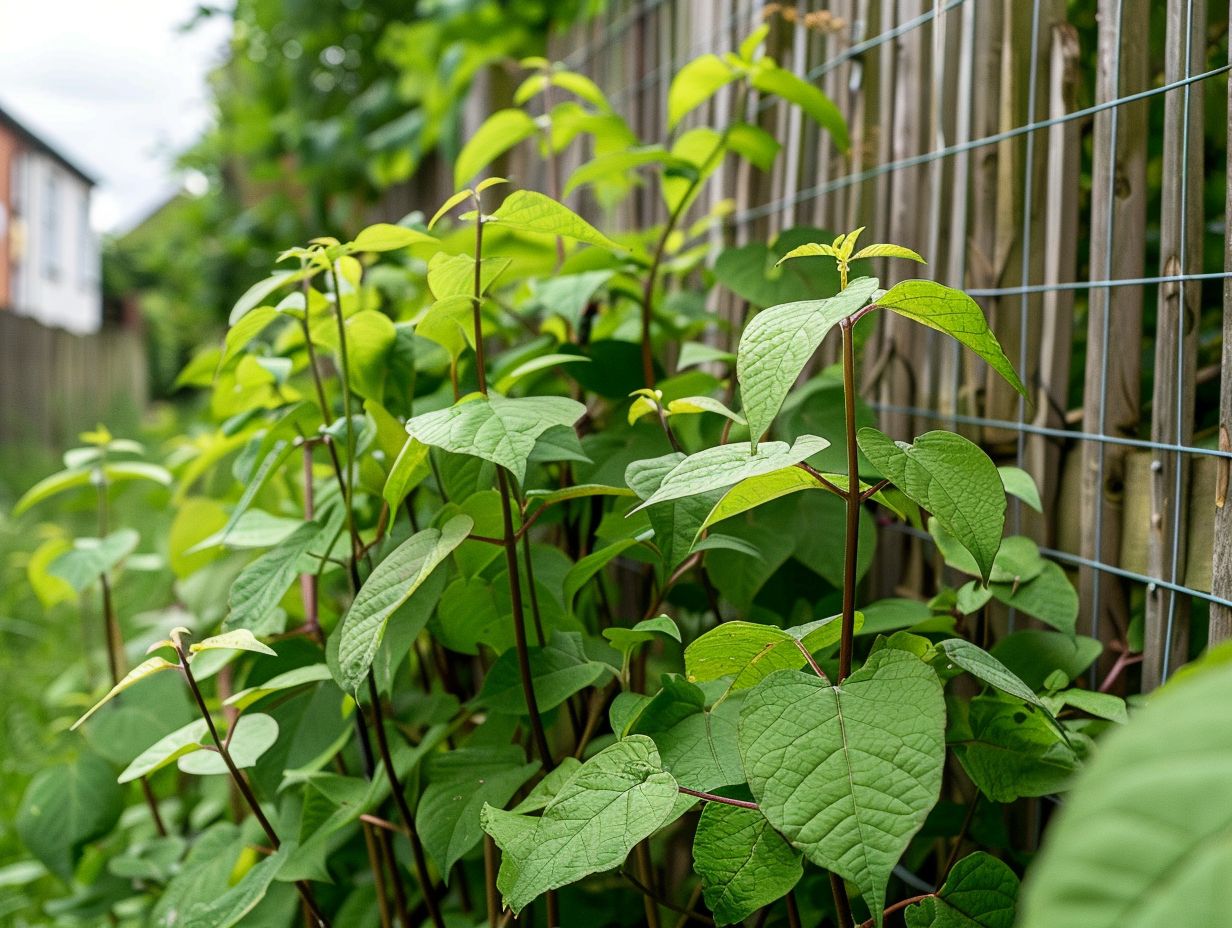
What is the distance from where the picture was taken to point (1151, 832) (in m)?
0.34

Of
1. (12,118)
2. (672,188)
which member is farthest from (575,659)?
(12,118)

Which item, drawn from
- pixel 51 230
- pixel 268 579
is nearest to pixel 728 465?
pixel 268 579

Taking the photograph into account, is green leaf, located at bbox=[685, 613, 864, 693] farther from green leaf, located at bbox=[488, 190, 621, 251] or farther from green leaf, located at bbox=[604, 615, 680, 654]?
green leaf, located at bbox=[488, 190, 621, 251]

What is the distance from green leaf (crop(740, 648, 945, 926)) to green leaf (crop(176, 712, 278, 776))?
54 centimetres

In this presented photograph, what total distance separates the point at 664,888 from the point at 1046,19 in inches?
48.1

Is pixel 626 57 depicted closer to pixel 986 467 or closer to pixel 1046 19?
pixel 1046 19

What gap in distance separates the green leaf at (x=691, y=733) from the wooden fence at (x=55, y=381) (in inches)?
325

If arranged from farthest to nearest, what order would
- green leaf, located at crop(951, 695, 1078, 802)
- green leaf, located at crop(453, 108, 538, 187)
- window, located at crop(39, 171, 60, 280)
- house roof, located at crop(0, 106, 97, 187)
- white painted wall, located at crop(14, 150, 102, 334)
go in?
window, located at crop(39, 171, 60, 280), white painted wall, located at crop(14, 150, 102, 334), house roof, located at crop(0, 106, 97, 187), green leaf, located at crop(453, 108, 538, 187), green leaf, located at crop(951, 695, 1078, 802)

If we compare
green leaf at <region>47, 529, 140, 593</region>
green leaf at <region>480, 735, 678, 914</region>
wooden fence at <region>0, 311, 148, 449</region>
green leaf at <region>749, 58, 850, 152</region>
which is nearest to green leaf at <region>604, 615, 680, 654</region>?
green leaf at <region>480, 735, 678, 914</region>

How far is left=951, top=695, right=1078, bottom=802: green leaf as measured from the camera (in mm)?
806

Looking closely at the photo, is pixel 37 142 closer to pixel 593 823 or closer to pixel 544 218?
pixel 544 218

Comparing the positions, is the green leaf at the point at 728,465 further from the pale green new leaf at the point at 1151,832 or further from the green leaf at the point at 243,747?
the green leaf at the point at 243,747

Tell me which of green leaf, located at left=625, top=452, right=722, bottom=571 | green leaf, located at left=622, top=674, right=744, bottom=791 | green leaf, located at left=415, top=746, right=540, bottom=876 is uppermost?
green leaf, located at left=625, top=452, right=722, bottom=571

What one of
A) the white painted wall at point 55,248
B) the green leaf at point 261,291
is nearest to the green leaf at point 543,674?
the green leaf at point 261,291
